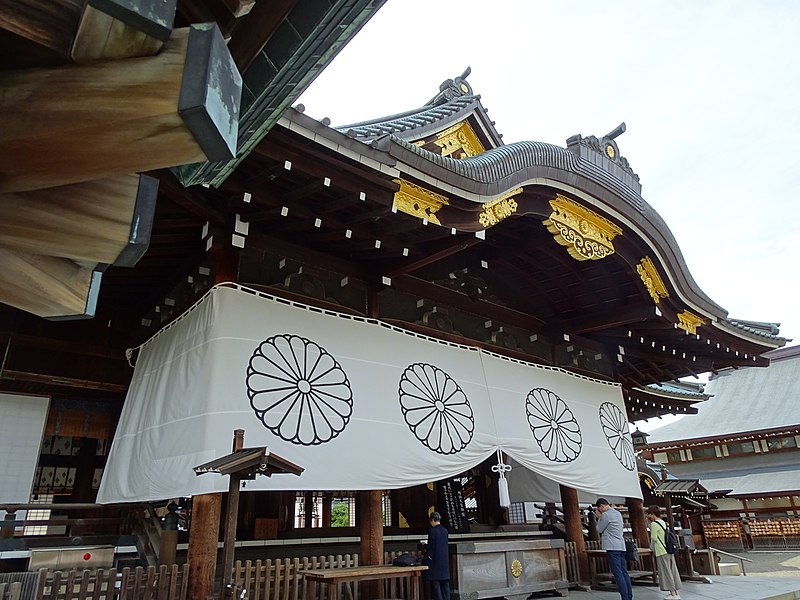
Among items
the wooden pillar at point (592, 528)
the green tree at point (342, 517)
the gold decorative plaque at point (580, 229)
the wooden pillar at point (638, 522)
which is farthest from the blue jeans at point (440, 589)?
the wooden pillar at point (592, 528)

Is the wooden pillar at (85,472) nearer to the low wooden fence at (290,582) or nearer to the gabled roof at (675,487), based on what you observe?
the low wooden fence at (290,582)

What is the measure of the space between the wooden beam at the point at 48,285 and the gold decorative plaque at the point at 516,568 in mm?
6436

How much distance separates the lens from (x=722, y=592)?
8227mm

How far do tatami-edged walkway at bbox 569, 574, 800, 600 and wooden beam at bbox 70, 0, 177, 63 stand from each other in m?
8.18

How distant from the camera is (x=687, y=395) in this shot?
14.0 m

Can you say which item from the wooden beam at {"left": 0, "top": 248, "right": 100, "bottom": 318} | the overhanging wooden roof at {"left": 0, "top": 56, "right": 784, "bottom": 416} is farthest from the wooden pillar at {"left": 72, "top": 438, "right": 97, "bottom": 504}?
the wooden beam at {"left": 0, "top": 248, "right": 100, "bottom": 318}

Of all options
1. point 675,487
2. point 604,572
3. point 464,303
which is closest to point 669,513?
point 675,487

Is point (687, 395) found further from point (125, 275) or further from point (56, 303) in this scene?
point (56, 303)

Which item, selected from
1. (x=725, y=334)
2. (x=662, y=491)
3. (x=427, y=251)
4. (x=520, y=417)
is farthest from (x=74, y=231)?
(x=662, y=491)

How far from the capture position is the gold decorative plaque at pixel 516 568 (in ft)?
22.9

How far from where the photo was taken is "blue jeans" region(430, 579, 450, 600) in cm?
592

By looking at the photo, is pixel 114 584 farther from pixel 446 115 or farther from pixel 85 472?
pixel 446 115

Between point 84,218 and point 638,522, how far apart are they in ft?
35.1

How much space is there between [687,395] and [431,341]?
10.0m
